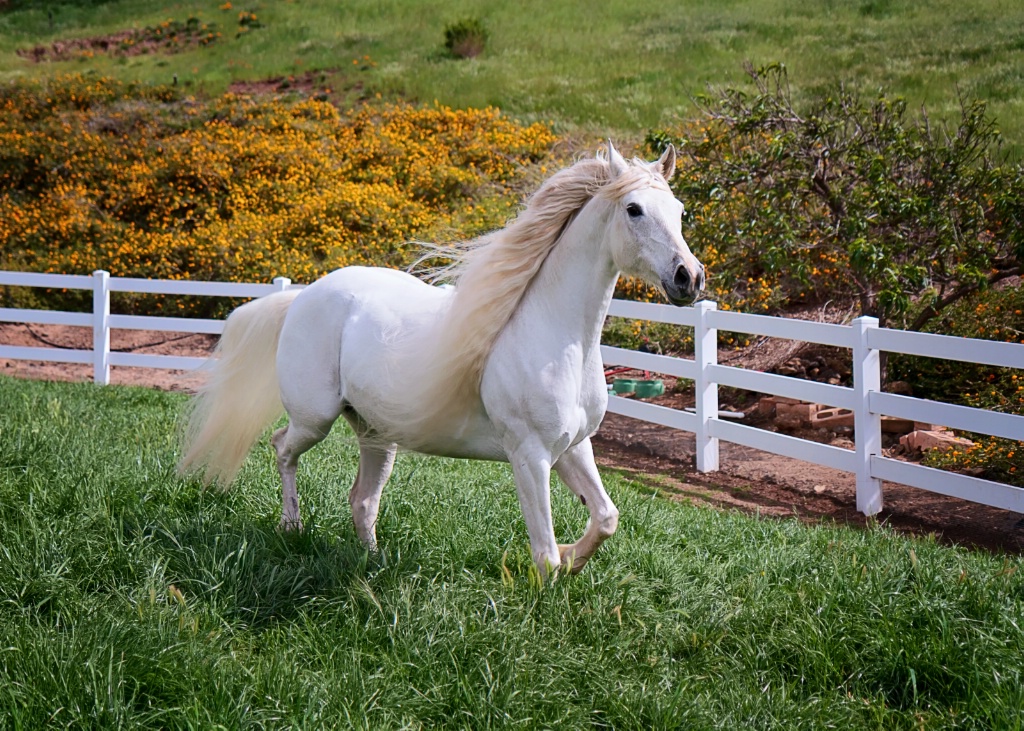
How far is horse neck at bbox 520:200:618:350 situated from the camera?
12.7 ft

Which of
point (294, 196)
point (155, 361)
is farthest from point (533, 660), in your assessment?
point (294, 196)

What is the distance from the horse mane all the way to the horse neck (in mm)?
93

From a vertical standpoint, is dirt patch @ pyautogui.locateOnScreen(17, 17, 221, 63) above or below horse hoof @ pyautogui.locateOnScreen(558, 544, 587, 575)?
above

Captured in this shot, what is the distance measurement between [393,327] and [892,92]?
10890 mm

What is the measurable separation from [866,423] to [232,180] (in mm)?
12870

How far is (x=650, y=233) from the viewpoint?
3594mm

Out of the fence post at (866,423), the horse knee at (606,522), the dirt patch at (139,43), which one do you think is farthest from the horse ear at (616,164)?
the dirt patch at (139,43)

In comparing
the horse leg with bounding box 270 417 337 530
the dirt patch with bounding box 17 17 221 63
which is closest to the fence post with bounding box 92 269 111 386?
the horse leg with bounding box 270 417 337 530

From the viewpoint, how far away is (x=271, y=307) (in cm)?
508

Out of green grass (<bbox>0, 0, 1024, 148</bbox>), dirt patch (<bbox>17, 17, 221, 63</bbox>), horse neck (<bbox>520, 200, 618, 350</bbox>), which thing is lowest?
horse neck (<bbox>520, 200, 618, 350</bbox>)

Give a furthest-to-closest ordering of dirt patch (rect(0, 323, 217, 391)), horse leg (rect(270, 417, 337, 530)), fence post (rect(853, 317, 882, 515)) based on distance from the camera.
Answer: dirt patch (rect(0, 323, 217, 391)), fence post (rect(853, 317, 882, 515)), horse leg (rect(270, 417, 337, 530))

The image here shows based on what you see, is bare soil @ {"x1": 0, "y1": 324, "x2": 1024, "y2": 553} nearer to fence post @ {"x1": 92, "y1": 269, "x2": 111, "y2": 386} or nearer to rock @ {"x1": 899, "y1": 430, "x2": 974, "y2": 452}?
fence post @ {"x1": 92, "y1": 269, "x2": 111, "y2": 386}

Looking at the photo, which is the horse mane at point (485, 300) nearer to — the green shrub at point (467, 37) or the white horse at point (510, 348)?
the white horse at point (510, 348)

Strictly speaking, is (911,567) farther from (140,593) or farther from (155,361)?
(155,361)
